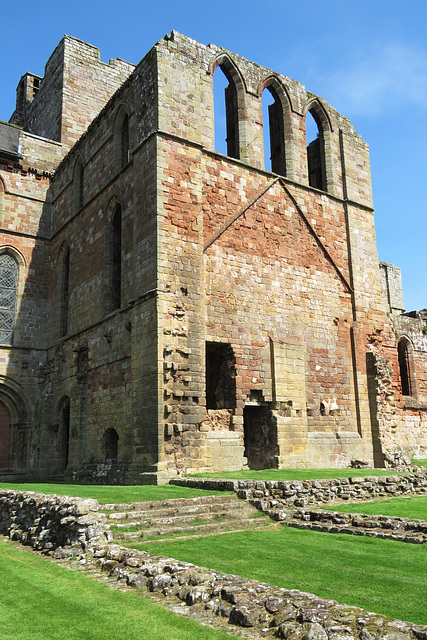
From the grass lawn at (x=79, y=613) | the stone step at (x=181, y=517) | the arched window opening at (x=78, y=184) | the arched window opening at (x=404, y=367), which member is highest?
the arched window opening at (x=78, y=184)

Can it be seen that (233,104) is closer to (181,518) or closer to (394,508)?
(394,508)

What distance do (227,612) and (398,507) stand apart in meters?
6.18

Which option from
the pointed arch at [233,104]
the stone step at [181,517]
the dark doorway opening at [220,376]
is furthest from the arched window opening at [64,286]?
the stone step at [181,517]

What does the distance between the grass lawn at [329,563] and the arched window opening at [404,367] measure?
1745cm

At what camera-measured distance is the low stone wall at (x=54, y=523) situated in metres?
6.87

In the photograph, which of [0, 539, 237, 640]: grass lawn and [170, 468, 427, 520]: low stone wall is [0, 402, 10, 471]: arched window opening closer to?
[170, 468, 427, 520]: low stone wall

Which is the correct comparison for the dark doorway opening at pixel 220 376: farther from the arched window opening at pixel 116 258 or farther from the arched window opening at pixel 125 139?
the arched window opening at pixel 125 139

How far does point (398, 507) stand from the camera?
975 centimetres

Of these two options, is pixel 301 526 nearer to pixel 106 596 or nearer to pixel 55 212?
pixel 106 596

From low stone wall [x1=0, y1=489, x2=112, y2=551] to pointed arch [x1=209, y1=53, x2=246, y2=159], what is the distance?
38.0ft

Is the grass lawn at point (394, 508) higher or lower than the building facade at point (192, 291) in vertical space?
lower

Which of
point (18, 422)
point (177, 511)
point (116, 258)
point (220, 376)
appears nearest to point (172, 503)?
point (177, 511)

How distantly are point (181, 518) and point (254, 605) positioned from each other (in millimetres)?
4188

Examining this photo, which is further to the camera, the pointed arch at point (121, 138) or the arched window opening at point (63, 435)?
the arched window opening at point (63, 435)
